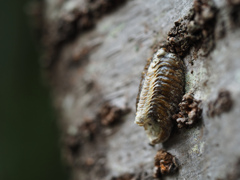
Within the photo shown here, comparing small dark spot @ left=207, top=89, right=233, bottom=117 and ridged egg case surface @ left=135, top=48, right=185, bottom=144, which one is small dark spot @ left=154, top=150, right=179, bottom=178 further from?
small dark spot @ left=207, top=89, right=233, bottom=117

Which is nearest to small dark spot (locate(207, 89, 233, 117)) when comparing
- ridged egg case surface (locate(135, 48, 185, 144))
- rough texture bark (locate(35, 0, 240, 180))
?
rough texture bark (locate(35, 0, 240, 180))

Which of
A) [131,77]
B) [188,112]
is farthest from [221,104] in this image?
[131,77]

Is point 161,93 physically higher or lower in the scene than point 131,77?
higher

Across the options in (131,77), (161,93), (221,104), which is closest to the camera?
(221,104)

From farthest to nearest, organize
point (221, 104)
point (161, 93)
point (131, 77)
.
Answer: point (131, 77) < point (161, 93) < point (221, 104)

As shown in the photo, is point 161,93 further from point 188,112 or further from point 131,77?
point 131,77

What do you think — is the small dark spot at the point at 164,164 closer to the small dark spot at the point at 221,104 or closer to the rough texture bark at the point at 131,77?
the rough texture bark at the point at 131,77

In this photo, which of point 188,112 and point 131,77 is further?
point 131,77

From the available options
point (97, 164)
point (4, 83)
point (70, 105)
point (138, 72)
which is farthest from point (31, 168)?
point (138, 72)

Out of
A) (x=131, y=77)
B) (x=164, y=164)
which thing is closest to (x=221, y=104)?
(x=164, y=164)

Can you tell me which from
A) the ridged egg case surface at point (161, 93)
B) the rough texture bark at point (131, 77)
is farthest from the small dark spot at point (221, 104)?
the ridged egg case surface at point (161, 93)
